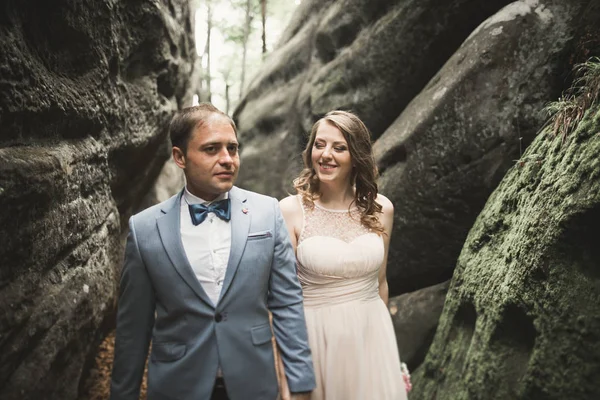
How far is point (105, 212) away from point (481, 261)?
3563 mm

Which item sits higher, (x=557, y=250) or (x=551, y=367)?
(x=557, y=250)

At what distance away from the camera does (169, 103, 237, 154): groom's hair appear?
243 cm

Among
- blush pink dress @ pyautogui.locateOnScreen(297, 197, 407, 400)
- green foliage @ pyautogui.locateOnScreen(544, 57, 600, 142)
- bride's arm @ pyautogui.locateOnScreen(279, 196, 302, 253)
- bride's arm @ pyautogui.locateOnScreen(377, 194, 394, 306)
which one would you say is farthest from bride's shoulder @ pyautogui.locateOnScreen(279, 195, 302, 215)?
green foliage @ pyautogui.locateOnScreen(544, 57, 600, 142)

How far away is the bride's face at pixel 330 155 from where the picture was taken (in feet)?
11.3

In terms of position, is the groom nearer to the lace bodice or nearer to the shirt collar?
the shirt collar

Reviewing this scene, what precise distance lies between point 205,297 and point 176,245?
33 centimetres

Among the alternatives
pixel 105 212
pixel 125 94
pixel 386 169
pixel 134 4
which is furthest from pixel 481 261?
pixel 134 4

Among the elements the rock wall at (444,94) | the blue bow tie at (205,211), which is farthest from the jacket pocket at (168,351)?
the rock wall at (444,94)

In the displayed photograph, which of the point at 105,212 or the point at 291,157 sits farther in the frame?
the point at 291,157

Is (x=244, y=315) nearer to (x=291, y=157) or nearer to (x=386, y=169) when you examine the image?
(x=386, y=169)

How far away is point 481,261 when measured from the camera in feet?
12.2

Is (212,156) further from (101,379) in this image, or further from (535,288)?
(101,379)

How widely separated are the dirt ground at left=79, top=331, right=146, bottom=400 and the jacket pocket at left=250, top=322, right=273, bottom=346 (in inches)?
128

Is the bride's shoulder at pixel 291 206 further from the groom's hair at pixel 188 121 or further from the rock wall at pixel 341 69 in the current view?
the rock wall at pixel 341 69
